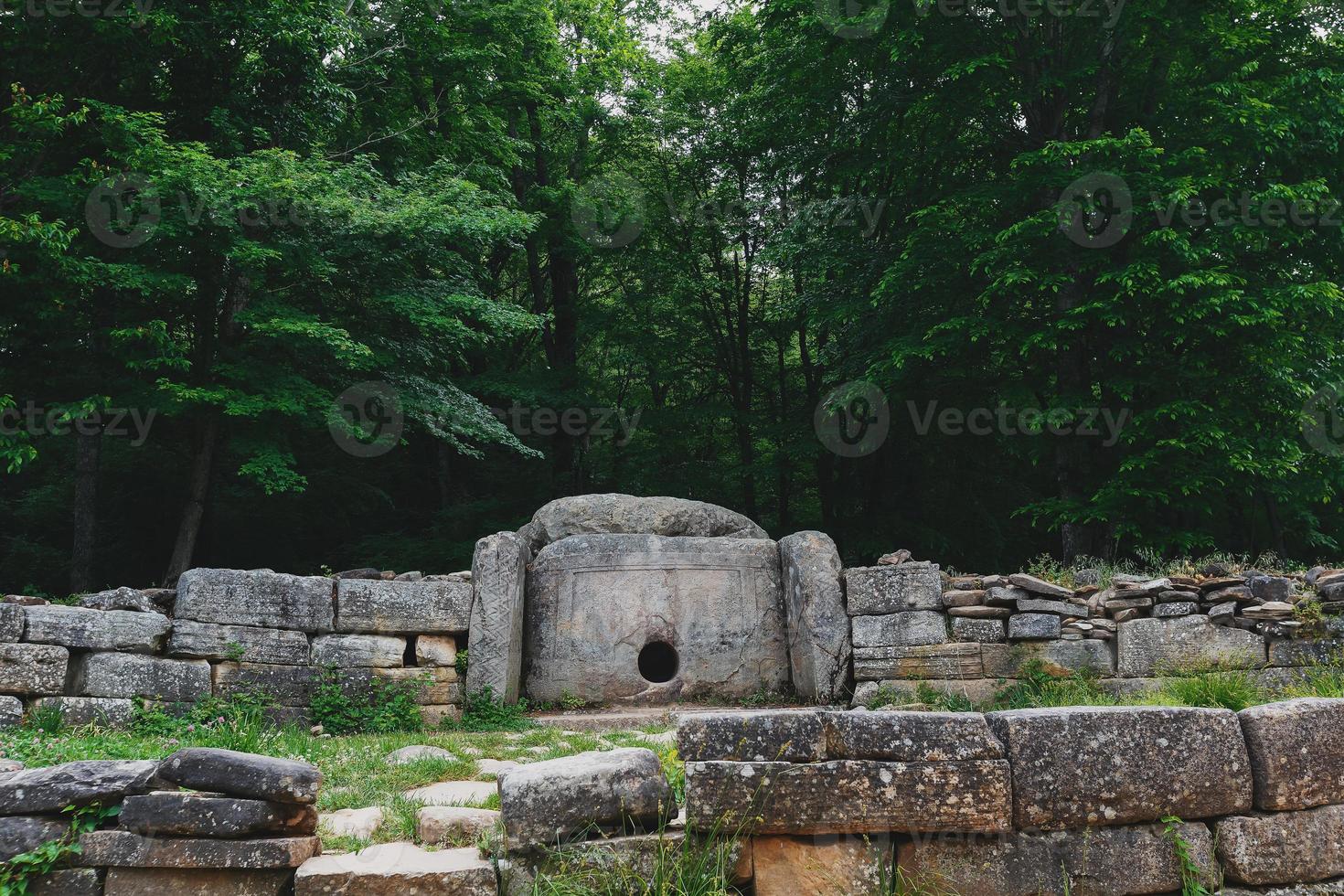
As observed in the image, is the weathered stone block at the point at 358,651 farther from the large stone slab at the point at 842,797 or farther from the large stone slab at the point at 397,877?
the large stone slab at the point at 842,797

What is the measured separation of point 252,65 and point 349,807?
10850mm

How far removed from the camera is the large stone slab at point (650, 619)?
9.01 m

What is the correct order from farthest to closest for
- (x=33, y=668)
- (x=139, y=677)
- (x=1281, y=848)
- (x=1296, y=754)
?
1. (x=139, y=677)
2. (x=33, y=668)
3. (x=1296, y=754)
4. (x=1281, y=848)

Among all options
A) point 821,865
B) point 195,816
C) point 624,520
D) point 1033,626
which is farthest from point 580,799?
point 624,520

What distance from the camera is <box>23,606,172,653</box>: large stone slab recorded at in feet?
21.6

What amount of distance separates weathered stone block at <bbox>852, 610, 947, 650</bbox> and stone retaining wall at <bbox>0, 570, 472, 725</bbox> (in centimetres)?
363

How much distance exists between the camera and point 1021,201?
12.4 m

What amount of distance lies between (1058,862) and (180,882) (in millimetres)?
3330

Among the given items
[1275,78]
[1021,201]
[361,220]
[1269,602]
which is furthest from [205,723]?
[1275,78]

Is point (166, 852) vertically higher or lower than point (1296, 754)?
lower

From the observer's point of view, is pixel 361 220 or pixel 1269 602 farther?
pixel 361 220

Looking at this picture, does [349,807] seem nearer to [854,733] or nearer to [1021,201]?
[854,733]

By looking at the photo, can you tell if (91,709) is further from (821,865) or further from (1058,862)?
(1058,862)

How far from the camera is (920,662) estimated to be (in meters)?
8.37
